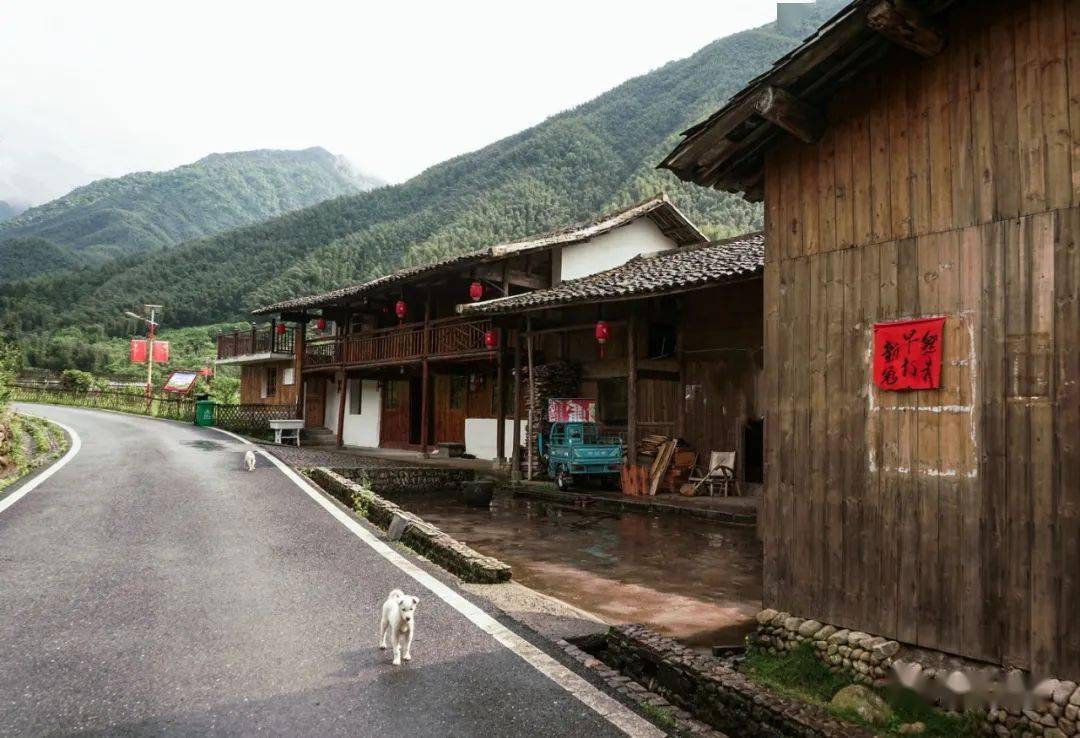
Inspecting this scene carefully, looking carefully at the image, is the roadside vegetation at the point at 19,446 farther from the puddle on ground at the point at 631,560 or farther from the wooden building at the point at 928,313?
the wooden building at the point at 928,313

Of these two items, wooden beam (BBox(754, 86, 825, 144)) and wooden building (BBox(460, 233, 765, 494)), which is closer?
wooden beam (BBox(754, 86, 825, 144))

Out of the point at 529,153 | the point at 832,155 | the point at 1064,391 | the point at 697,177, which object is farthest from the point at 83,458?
the point at 529,153

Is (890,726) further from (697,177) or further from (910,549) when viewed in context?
(697,177)

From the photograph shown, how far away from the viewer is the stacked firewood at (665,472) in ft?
45.6

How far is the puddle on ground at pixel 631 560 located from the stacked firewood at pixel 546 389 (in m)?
2.51

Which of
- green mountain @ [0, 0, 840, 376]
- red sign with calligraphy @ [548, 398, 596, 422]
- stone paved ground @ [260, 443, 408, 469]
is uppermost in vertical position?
green mountain @ [0, 0, 840, 376]

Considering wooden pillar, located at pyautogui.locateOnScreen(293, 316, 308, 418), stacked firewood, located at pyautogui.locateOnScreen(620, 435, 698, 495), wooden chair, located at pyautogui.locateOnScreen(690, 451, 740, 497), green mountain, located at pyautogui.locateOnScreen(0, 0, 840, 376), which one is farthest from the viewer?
green mountain, located at pyautogui.locateOnScreen(0, 0, 840, 376)

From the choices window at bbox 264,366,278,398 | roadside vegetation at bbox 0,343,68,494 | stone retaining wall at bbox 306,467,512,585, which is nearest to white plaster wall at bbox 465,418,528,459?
stone retaining wall at bbox 306,467,512,585

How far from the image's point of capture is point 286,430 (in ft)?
→ 83.2

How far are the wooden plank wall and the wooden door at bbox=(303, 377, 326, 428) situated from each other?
86.7ft

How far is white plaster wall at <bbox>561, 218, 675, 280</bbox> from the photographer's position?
19328 mm

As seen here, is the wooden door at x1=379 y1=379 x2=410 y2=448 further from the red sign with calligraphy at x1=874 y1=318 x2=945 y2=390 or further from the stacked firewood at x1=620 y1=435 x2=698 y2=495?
the red sign with calligraphy at x1=874 y1=318 x2=945 y2=390

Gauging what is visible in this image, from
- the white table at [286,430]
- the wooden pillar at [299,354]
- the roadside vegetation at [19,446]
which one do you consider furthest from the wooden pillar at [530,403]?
the wooden pillar at [299,354]

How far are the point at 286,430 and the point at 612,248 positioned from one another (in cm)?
1370
